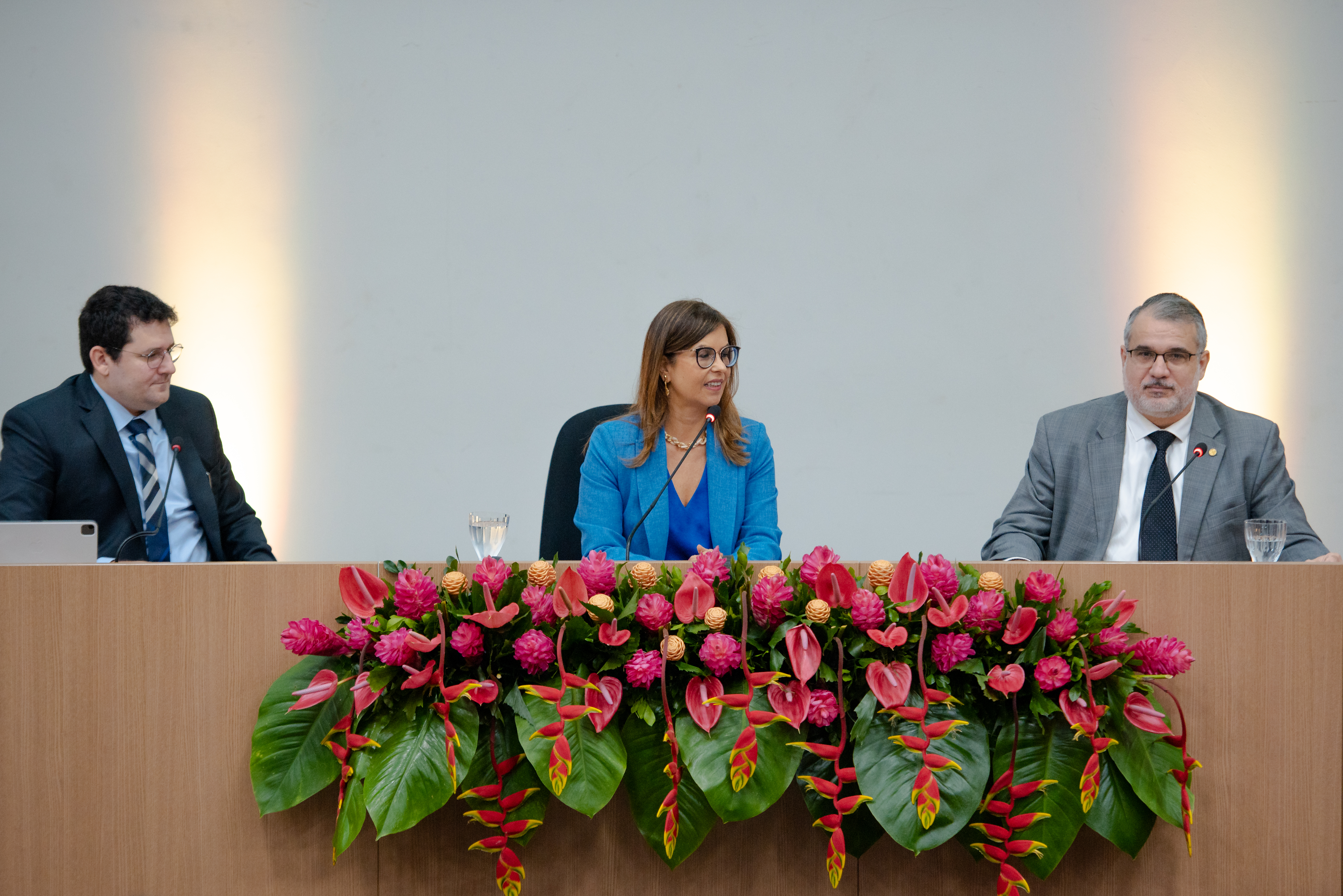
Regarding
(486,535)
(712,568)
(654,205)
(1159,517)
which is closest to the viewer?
(712,568)

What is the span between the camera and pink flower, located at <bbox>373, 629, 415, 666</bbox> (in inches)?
44.1

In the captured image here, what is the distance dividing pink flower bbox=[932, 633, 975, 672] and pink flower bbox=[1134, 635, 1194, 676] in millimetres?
233

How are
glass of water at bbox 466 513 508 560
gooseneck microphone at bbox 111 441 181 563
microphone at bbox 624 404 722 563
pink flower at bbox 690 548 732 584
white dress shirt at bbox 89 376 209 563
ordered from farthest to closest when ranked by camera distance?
white dress shirt at bbox 89 376 209 563 < gooseneck microphone at bbox 111 441 181 563 < microphone at bbox 624 404 722 563 < glass of water at bbox 466 513 508 560 < pink flower at bbox 690 548 732 584

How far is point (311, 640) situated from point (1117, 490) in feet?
5.57

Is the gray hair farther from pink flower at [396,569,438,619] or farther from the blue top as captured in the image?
pink flower at [396,569,438,619]

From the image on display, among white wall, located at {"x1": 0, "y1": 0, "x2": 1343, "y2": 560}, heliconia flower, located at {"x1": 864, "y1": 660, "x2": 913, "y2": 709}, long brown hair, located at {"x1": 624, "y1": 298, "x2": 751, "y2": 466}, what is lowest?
heliconia flower, located at {"x1": 864, "y1": 660, "x2": 913, "y2": 709}

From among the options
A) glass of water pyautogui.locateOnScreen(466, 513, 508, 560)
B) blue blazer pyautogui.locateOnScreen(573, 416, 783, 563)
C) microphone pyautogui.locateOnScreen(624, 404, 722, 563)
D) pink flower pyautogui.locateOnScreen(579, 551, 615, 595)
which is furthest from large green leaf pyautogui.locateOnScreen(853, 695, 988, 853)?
blue blazer pyautogui.locateOnScreen(573, 416, 783, 563)

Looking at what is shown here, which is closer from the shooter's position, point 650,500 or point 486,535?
point 486,535

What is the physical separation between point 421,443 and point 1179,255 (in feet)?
8.19

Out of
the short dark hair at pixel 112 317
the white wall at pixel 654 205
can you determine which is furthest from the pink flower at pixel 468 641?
the white wall at pixel 654 205

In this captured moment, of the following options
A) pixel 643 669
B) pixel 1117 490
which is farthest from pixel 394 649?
pixel 1117 490

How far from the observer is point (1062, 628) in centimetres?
→ 115

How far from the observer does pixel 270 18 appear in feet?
9.55

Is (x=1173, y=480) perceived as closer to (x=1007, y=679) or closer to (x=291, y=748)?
(x=1007, y=679)
